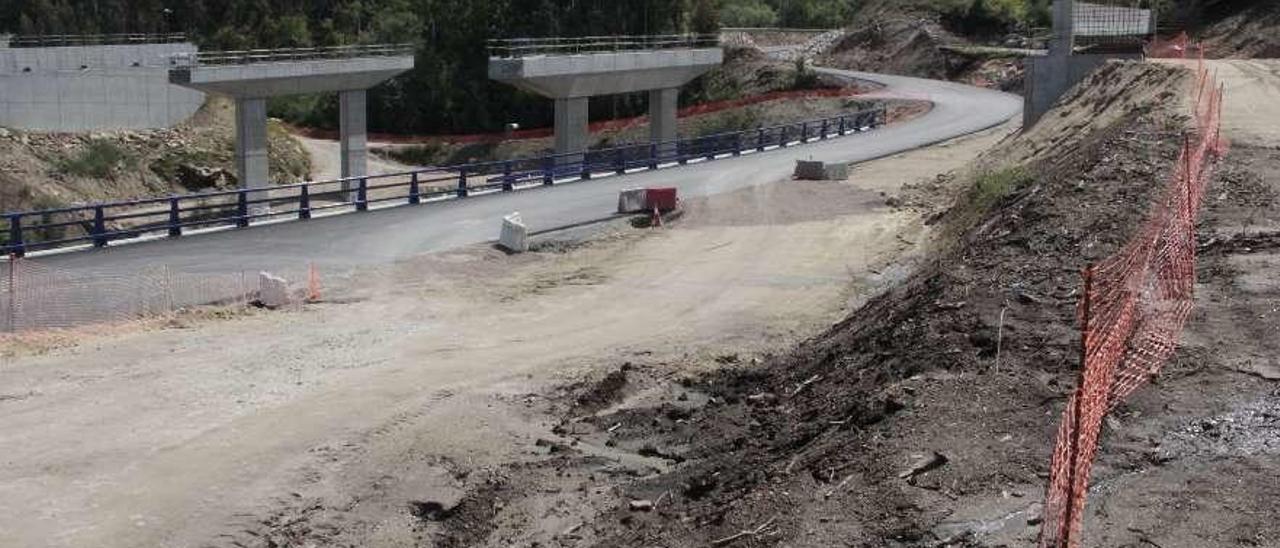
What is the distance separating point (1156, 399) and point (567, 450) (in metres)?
6.50

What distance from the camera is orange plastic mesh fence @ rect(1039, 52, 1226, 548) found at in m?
11.0

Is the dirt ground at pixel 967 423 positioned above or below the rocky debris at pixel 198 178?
above

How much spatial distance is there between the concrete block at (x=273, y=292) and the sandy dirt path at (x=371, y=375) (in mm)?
583

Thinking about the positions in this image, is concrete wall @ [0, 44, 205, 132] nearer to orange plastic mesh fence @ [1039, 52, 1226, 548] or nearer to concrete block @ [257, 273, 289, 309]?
concrete block @ [257, 273, 289, 309]

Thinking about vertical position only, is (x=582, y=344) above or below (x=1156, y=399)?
below

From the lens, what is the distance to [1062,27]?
147 feet

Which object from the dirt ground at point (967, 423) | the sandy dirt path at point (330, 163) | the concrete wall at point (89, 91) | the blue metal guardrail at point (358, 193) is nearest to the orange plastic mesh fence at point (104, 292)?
the blue metal guardrail at point (358, 193)

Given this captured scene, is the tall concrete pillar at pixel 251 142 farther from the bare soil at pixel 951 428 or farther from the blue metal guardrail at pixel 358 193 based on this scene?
the bare soil at pixel 951 428

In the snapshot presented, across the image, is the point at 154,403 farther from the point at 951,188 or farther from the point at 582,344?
the point at 951,188

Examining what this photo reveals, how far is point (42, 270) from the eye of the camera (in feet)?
85.1

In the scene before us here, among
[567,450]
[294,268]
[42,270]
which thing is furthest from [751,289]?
[42,270]

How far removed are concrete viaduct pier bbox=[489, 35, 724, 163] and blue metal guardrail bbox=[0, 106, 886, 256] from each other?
366 centimetres

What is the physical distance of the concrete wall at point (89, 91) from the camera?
189 feet

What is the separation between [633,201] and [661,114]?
24690mm
